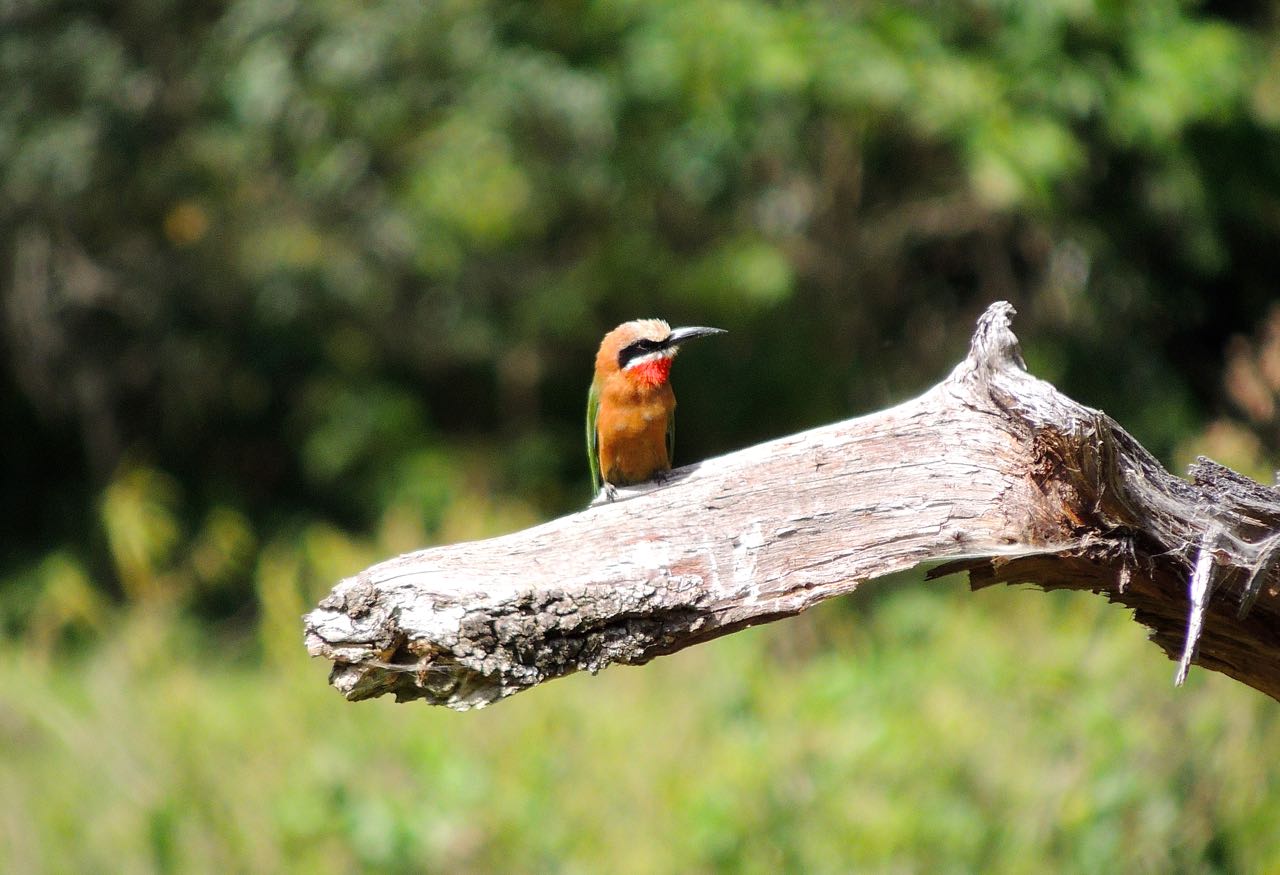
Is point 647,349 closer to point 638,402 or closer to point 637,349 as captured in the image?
point 637,349

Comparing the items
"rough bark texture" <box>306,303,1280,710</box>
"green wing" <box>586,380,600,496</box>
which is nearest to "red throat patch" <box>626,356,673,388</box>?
"green wing" <box>586,380,600,496</box>

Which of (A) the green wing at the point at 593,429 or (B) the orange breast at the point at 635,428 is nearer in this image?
(B) the orange breast at the point at 635,428

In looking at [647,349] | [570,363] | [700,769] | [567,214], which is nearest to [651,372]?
[647,349]

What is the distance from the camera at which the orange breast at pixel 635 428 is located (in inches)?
168

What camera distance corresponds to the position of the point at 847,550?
255 centimetres

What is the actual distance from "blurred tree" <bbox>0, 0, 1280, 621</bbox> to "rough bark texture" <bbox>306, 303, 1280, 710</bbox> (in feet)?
13.9

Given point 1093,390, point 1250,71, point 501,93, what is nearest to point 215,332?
point 501,93

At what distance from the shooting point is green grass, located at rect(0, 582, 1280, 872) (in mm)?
4848

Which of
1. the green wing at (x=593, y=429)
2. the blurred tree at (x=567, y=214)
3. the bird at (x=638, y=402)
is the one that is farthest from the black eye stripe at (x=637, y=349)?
the blurred tree at (x=567, y=214)

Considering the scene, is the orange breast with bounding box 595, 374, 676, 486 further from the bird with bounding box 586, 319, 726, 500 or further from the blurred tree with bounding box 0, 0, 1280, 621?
the blurred tree with bounding box 0, 0, 1280, 621

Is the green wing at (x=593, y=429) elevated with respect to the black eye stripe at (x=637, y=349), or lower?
lower

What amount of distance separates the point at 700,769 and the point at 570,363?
14.9 ft

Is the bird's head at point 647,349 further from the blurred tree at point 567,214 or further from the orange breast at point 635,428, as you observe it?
the blurred tree at point 567,214

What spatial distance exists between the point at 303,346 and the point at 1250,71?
6291mm
